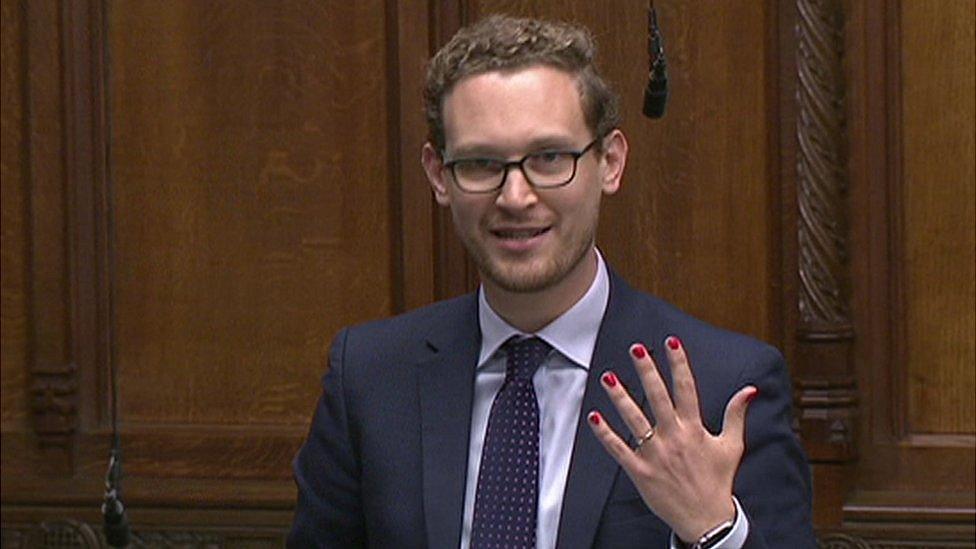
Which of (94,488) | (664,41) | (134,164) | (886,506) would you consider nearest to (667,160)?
(664,41)

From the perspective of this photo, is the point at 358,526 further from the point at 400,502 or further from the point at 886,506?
the point at 886,506

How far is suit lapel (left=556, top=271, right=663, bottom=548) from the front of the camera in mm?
2684

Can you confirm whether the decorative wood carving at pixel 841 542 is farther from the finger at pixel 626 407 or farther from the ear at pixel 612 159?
the finger at pixel 626 407

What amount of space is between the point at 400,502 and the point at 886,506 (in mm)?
1340

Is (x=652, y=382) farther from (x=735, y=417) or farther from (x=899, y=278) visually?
(x=899, y=278)

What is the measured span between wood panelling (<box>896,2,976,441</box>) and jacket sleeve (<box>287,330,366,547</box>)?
4.44 feet

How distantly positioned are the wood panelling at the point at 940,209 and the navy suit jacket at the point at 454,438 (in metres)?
1.12

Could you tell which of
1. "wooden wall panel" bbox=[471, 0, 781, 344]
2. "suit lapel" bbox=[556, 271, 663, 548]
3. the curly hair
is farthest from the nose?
"wooden wall panel" bbox=[471, 0, 781, 344]

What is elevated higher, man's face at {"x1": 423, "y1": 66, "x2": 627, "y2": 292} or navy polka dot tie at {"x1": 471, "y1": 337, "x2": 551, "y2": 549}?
man's face at {"x1": 423, "y1": 66, "x2": 627, "y2": 292}

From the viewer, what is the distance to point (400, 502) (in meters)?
2.80

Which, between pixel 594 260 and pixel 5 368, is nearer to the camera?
pixel 594 260

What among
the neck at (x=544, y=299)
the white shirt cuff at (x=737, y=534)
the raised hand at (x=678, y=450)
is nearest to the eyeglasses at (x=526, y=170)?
the neck at (x=544, y=299)

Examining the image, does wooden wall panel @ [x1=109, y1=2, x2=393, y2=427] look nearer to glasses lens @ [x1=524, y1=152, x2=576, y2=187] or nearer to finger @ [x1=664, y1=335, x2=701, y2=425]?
glasses lens @ [x1=524, y1=152, x2=576, y2=187]

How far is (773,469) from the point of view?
2656mm
